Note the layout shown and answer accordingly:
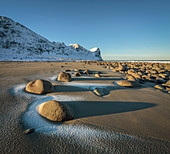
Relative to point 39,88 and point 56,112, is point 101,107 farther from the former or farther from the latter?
point 39,88

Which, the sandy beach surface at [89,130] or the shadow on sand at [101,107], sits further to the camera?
the shadow on sand at [101,107]

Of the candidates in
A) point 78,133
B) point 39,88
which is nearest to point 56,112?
point 78,133

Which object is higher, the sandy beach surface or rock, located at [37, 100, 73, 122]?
rock, located at [37, 100, 73, 122]

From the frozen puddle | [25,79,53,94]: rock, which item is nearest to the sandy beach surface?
the frozen puddle

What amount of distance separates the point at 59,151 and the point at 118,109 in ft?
3.70

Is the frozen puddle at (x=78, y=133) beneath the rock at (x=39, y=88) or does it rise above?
beneath

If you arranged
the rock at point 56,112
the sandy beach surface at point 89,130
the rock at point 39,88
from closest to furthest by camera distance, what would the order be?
the sandy beach surface at point 89,130 → the rock at point 56,112 → the rock at point 39,88

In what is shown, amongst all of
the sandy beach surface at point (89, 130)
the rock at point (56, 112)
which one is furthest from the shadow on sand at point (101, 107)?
the rock at point (56, 112)

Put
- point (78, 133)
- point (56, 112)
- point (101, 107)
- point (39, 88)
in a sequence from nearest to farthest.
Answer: point (78, 133), point (56, 112), point (101, 107), point (39, 88)

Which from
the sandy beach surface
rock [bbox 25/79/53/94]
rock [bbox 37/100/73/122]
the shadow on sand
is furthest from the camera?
rock [bbox 25/79/53/94]

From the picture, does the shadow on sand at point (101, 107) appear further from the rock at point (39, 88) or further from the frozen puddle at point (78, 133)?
the rock at point (39, 88)

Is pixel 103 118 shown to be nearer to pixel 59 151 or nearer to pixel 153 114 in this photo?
pixel 59 151

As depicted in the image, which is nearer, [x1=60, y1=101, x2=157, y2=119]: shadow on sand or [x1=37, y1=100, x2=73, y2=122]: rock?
[x1=37, y1=100, x2=73, y2=122]: rock

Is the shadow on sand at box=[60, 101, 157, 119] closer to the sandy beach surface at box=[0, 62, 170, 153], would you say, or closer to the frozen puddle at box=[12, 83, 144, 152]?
the sandy beach surface at box=[0, 62, 170, 153]
